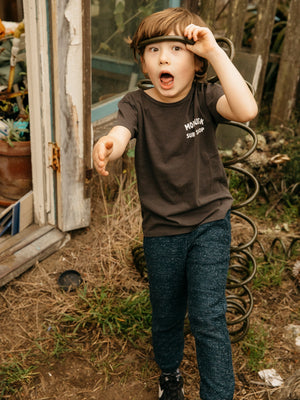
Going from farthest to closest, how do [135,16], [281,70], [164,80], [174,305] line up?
[281,70], [135,16], [174,305], [164,80]

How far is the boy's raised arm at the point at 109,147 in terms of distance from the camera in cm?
150

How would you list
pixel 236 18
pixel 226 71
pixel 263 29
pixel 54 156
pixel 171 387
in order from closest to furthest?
pixel 226 71, pixel 171 387, pixel 54 156, pixel 236 18, pixel 263 29

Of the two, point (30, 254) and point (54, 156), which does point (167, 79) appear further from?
point (30, 254)

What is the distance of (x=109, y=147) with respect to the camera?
1538mm

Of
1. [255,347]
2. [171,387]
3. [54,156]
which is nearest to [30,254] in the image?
[54,156]

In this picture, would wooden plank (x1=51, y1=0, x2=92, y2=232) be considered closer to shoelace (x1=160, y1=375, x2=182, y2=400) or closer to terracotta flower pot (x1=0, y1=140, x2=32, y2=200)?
terracotta flower pot (x1=0, y1=140, x2=32, y2=200)

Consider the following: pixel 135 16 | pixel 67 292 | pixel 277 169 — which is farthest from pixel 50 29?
pixel 277 169

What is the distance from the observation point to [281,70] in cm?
431

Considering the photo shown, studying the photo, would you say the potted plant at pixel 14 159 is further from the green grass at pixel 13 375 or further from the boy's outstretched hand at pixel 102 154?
the boy's outstretched hand at pixel 102 154

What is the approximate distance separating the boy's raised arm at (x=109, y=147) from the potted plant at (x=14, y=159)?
6.04 feet

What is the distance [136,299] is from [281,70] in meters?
2.67

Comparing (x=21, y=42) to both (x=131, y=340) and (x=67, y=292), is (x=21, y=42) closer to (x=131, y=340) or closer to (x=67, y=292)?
(x=67, y=292)

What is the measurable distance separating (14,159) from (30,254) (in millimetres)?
782

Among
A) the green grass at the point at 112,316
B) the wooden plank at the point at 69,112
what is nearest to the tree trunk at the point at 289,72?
the wooden plank at the point at 69,112
